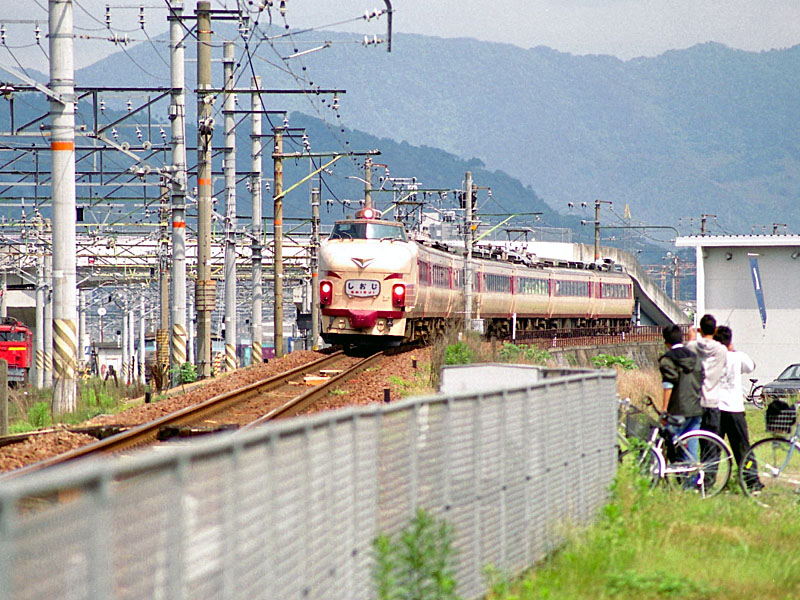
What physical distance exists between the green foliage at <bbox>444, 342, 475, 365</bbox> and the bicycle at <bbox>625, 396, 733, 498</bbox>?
46.3 ft

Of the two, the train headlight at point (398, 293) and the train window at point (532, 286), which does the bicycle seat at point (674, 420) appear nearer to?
the train headlight at point (398, 293)

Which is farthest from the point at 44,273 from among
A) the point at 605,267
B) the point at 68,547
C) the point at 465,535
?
the point at 68,547

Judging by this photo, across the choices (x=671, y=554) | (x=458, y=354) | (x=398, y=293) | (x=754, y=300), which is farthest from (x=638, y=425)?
(x=754, y=300)

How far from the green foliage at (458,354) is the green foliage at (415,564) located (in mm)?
19990

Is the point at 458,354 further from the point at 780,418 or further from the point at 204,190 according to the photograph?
the point at 780,418

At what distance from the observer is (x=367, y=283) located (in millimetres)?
30016

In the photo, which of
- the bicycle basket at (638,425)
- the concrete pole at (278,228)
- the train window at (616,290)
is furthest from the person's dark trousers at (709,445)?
the train window at (616,290)

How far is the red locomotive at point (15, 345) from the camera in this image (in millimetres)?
49094

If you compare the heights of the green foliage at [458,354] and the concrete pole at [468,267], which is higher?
the concrete pole at [468,267]

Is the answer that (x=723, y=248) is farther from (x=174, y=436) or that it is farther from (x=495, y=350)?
(x=174, y=436)

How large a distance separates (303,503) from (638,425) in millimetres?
7994

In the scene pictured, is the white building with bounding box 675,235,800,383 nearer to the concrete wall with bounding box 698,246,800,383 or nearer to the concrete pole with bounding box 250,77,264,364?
the concrete wall with bounding box 698,246,800,383

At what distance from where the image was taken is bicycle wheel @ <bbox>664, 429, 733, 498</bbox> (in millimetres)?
12211

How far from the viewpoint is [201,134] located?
94.5ft
